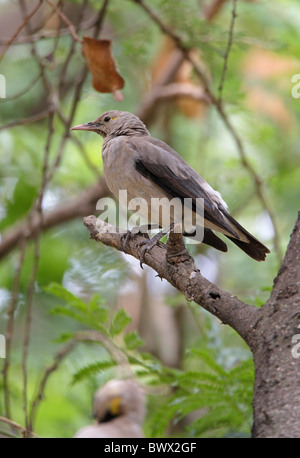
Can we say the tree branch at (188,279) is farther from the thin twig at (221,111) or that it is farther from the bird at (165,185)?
the thin twig at (221,111)

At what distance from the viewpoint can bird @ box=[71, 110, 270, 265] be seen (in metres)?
3.84

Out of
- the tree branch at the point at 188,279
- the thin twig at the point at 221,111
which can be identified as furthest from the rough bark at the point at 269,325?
the thin twig at the point at 221,111

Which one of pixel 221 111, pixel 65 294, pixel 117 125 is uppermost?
pixel 221 111

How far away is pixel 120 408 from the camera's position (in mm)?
5086

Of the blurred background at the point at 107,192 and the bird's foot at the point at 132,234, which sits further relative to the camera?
the blurred background at the point at 107,192

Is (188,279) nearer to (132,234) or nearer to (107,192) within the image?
(132,234)

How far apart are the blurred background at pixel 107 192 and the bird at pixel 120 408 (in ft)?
0.59

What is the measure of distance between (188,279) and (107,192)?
10.00 ft

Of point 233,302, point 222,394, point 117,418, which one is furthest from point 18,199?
point 233,302

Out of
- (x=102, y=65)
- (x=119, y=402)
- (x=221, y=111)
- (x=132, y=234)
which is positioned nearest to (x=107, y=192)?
(x=221, y=111)

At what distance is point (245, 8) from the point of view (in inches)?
259

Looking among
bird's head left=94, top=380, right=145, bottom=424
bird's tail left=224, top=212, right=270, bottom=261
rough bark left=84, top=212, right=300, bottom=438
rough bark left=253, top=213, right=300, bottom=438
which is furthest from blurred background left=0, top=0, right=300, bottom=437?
rough bark left=253, top=213, right=300, bottom=438

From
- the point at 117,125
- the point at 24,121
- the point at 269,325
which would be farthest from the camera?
the point at 117,125

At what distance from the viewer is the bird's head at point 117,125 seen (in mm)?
4609
